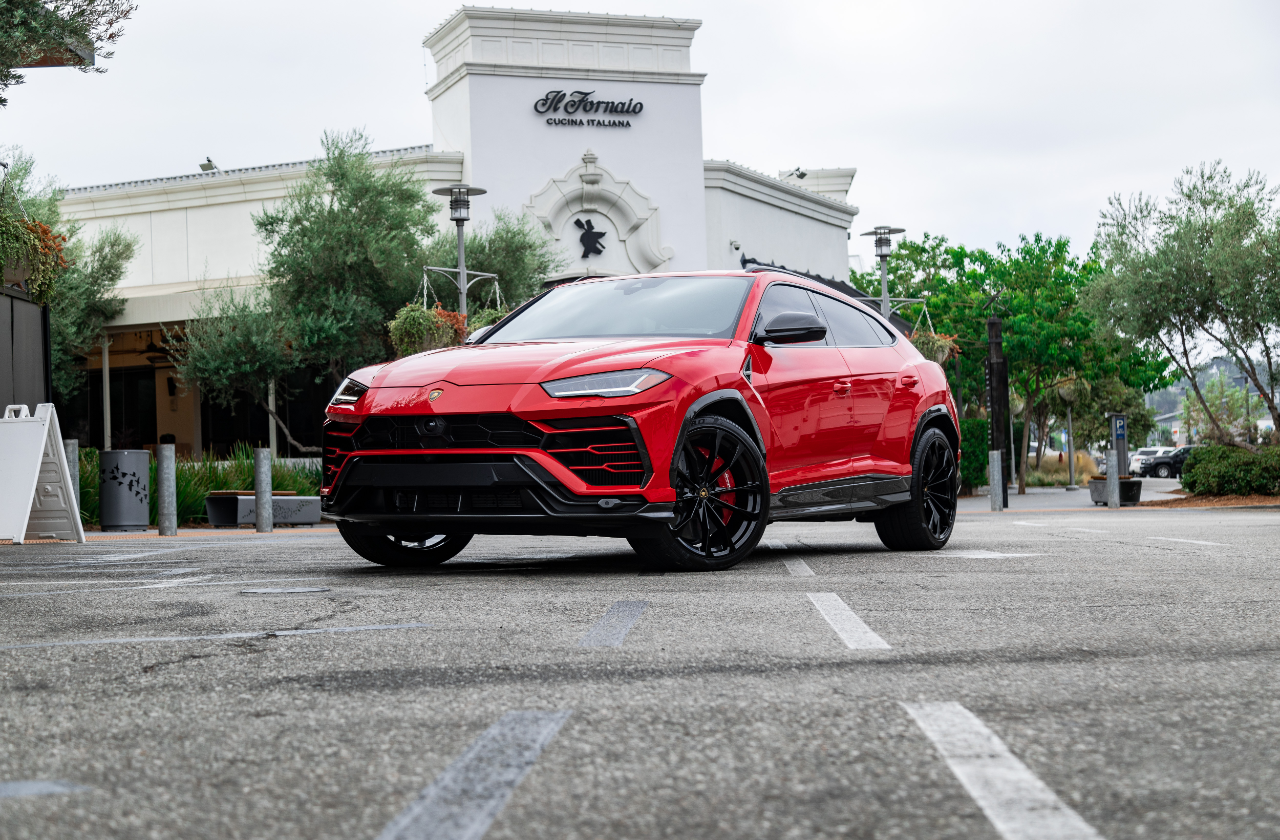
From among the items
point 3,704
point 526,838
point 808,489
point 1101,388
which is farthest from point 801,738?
point 1101,388

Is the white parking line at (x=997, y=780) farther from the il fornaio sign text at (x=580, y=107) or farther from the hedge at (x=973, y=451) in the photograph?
the il fornaio sign text at (x=580, y=107)

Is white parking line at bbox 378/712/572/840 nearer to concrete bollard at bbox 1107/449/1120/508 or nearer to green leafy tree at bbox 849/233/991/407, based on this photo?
concrete bollard at bbox 1107/449/1120/508

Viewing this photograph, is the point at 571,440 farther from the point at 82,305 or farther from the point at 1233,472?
the point at 82,305

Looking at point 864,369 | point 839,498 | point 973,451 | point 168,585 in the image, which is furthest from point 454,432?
point 973,451

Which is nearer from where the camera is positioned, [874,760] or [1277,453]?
[874,760]

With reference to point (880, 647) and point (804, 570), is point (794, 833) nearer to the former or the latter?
point (880, 647)

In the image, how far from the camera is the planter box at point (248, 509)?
1722 cm

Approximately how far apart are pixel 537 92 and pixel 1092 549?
1402 inches

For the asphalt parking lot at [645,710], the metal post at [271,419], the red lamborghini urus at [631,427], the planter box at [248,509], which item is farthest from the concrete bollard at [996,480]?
the asphalt parking lot at [645,710]

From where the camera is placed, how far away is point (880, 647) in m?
4.16

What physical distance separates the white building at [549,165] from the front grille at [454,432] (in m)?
34.4

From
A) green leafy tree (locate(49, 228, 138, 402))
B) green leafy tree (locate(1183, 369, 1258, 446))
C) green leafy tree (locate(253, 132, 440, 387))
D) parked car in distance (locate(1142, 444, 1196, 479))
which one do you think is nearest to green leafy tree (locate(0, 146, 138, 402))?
green leafy tree (locate(49, 228, 138, 402))

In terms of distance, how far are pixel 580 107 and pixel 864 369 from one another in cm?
3534

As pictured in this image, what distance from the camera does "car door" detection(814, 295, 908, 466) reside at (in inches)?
325
